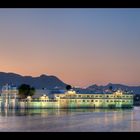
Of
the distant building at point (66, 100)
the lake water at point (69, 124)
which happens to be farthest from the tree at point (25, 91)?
the lake water at point (69, 124)

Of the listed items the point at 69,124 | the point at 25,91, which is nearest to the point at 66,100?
the point at 25,91

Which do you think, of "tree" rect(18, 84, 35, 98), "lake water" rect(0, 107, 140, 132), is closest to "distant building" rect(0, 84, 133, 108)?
"tree" rect(18, 84, 35, 98)

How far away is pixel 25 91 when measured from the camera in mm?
21328

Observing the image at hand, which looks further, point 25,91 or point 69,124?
point 25,91

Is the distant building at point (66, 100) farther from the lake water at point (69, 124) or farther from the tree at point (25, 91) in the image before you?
the lake water at point (69, 124)

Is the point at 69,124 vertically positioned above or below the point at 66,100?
below

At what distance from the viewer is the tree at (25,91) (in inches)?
821

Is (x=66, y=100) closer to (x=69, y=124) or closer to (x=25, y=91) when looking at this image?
(x=25, y=91)

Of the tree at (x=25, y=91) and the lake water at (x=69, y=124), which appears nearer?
the lake water at (x=69, y=124)
